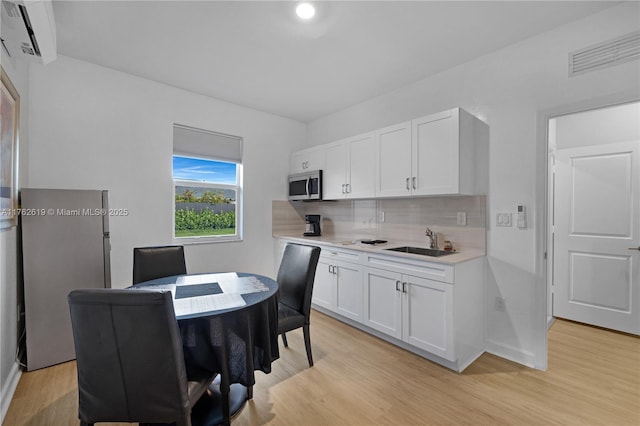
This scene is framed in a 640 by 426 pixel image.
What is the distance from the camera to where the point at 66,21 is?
2.12 metres

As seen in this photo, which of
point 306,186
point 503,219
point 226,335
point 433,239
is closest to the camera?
point 226,335

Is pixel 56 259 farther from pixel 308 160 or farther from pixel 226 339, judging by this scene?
pixel 308 160

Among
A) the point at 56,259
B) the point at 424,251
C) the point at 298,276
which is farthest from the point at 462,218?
Answer: the point at 56,259

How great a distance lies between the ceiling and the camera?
1.99 m

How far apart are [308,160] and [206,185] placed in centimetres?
138

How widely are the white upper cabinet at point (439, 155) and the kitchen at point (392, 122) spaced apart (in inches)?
4.8

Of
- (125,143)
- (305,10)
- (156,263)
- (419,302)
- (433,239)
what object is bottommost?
(419,302)

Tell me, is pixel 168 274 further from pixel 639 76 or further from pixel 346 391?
pixel 639 76

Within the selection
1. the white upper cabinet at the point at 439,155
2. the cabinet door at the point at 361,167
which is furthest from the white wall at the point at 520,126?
the cabinet door at the point at 361,167

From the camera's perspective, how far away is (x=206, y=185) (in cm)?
358

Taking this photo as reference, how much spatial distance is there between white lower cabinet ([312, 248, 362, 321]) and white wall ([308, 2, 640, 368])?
1184 millimetres

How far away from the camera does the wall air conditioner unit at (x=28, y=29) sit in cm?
154

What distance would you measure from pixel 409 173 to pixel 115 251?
116 inches

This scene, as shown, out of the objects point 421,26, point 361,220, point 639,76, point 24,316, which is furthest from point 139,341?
point 639,76
